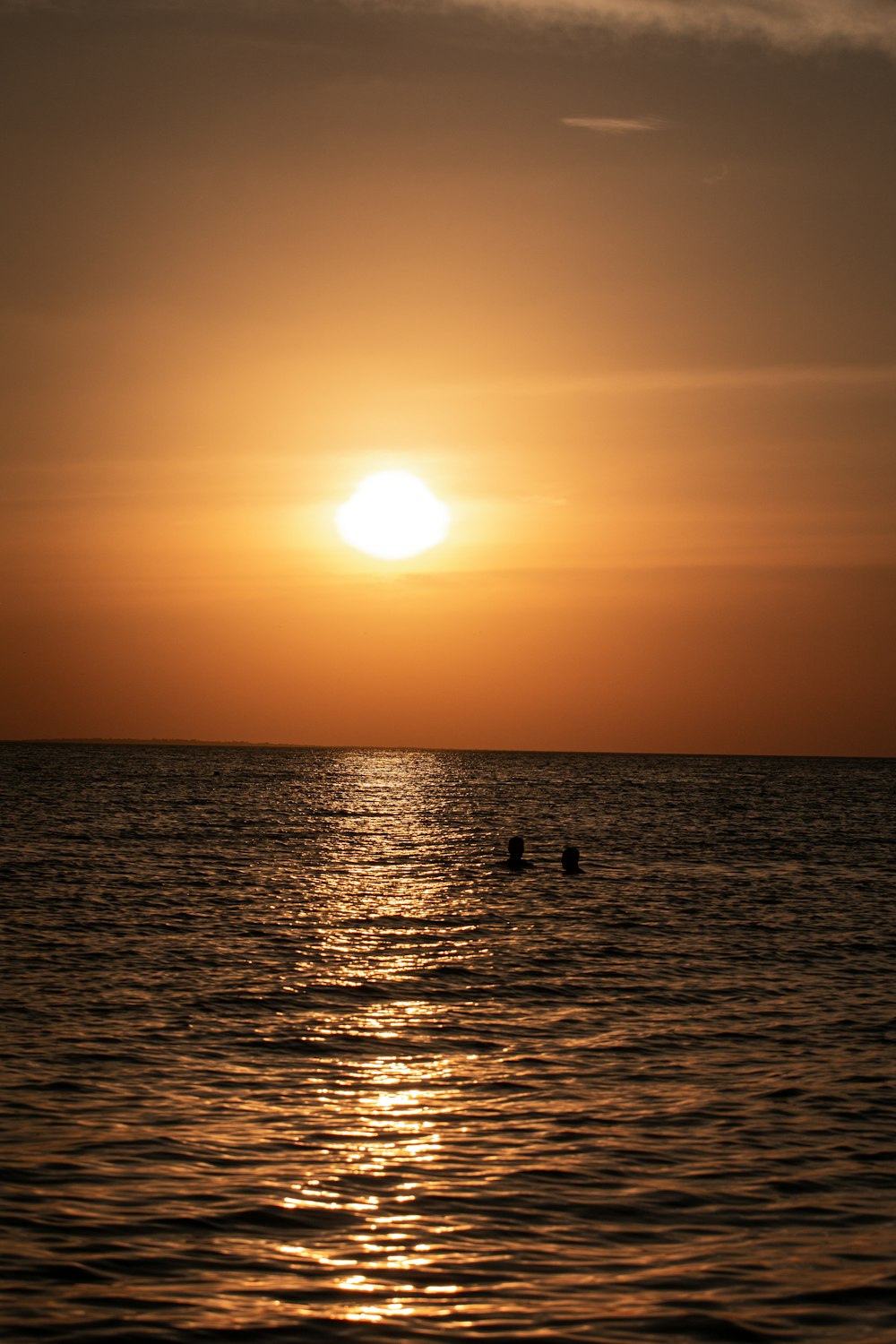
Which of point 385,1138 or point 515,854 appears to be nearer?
point 385,1138

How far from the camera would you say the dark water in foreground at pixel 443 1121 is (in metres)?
10.1

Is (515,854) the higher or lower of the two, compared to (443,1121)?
higher

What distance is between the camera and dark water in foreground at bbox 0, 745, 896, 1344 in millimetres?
10109

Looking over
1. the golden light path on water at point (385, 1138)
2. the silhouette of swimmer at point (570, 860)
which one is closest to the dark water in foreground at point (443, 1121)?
the golden light path on water at point (385, 1138)

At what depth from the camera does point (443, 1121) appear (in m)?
14.8

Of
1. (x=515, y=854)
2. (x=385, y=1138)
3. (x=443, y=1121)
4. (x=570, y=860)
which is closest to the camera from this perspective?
(x=385, y=1138)

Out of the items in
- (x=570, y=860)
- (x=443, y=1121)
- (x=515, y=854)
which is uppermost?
(x=515, y=854)

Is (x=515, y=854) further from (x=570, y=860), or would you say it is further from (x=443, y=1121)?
(x=443, y=1121)

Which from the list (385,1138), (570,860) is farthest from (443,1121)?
(570,860)

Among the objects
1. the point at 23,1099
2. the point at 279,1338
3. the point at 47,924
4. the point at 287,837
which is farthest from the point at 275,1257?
the point at 287,837

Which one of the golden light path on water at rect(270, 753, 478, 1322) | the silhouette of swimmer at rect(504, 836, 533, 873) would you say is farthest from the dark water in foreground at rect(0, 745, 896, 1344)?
the silhouette of swimmer at rect(504, 836, 533, 873)

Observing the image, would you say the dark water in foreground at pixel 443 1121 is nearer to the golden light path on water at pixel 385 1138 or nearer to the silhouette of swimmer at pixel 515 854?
the golden light path on water at pixel 385 1138

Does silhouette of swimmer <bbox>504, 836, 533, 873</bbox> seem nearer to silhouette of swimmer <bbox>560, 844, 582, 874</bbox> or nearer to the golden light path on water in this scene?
silhouette of swimmer <bbox>560, 844, 582, 874</bbox>

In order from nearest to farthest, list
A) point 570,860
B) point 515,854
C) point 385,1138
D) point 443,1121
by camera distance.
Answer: point 385,1138 → point 443,1121 → point 570,860 → point 515,854
